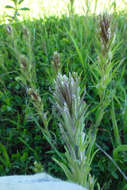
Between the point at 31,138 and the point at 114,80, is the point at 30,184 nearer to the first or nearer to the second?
the point at 31,138

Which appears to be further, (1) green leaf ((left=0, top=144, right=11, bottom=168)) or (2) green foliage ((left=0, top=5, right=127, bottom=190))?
(1) green leaf ((left=0, top=144, right=11, bottom=168))

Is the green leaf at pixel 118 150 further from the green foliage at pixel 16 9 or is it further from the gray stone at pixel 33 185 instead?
the green foliage at pixel 16 9

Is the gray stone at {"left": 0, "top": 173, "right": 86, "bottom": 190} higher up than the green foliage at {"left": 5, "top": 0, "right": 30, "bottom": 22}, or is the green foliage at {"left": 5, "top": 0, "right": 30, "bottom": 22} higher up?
the green foliage at {"left": 5, "top": 0, "right": 30, "bottom": 22}

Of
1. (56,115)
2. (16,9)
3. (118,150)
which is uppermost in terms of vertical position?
(16,9)

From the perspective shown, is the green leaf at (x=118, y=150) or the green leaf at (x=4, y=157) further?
the green leaf at (x=4, y=157)

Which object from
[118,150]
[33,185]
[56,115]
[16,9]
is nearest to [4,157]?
[56,115]

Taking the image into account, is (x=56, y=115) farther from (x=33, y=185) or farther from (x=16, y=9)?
(x=16, y=9)

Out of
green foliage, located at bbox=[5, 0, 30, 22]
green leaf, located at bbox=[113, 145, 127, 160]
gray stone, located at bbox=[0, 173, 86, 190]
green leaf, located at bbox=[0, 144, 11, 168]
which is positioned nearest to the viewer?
gray stone, located at bbox=[0, 173, 86, 190]

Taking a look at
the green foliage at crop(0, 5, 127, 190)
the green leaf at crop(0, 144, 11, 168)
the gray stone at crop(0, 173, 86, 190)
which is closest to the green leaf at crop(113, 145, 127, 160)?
the green foliage at crop(0, 5, 127, 190)

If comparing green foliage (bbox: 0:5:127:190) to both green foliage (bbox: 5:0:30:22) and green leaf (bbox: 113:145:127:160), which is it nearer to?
green leaf (bbox: 113:145:127:160)

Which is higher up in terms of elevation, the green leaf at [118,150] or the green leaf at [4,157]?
the green leaf at [118,150]

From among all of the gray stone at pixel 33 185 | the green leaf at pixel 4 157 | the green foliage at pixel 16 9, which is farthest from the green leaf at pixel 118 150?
the green foliage at pixel 16 9

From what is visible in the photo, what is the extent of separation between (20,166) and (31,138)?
21 cm

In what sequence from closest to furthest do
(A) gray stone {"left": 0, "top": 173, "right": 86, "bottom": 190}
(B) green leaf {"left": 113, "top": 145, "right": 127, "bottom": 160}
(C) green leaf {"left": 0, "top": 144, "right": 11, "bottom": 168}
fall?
(A) gray stone {"left": 0, "top": 173, "right": 86, "bottom": 190}, (B) green leaf {"left": 113, "top": 145, "right": 127, "bottom": 160}, (C) green leaf {"left": 0, "top": 144, "right": 11, "bottom": 168}
